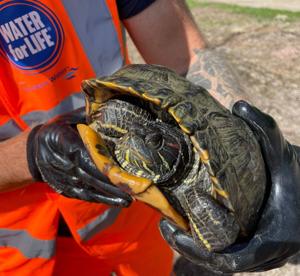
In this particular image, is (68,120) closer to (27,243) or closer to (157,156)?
(157,156)

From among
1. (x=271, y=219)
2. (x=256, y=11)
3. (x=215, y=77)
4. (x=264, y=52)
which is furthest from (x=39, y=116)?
(x=256, y=11)

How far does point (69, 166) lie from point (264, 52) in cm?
354

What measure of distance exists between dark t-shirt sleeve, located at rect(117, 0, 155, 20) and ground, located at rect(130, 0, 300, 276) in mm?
2062

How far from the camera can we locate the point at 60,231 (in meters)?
2.24

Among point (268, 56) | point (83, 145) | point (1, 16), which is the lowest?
point (268, 56)

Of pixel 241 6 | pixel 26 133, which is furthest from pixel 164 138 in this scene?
pixel 241 6

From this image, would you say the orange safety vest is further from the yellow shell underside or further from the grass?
the grass

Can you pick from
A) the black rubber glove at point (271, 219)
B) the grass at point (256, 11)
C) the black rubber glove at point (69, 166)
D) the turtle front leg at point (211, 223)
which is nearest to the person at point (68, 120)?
the black rubber glove at point (69, 166)

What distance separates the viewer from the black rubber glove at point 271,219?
57.9 inches

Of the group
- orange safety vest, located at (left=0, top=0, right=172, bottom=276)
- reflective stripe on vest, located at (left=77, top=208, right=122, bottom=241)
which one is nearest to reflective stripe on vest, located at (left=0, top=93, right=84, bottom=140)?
orange safety vest, located at (left=0, top=0, right=172, bottom=276)

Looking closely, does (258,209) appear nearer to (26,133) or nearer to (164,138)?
(164,138)

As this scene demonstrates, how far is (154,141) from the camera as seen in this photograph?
1.60 metres

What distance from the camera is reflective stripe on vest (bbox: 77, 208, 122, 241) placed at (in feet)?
6.52

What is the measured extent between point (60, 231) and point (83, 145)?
0.82 metres
